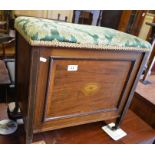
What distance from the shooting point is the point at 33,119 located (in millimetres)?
844

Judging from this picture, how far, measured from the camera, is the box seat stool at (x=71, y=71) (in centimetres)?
72

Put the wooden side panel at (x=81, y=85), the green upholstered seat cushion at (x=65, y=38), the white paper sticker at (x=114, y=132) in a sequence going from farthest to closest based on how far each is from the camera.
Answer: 1. the white paper sticker at (x=114, y=132)
2. the wooden side panel at (x=81, y=85)
3. the green upholstered seat cushion at (x=65, y=38)

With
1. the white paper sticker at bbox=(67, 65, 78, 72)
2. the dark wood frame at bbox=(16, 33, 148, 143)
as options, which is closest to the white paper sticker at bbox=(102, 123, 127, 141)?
the dark wood frame at bbox=(16, 33, 148, 143)

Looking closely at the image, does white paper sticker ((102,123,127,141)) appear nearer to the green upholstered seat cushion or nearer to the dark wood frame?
the dark wood frame

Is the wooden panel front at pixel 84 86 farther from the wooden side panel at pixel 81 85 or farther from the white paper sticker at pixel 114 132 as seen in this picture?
the white paper sticker at pixel 114 132

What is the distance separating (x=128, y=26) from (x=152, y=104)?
2.84 metres

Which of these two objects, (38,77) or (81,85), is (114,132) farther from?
(38,77)

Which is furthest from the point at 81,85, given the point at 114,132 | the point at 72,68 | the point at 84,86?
the point at 114,132

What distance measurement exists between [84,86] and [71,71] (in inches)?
5.2

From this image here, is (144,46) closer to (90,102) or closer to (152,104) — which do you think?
(90,102)

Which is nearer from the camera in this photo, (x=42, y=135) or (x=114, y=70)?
(x=114, y=70)

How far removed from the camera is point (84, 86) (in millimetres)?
913

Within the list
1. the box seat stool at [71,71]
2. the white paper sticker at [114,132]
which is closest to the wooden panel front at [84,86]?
the box seat stool at [71,71]

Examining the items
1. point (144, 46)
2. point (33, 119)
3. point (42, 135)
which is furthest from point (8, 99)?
point (144, 46)
